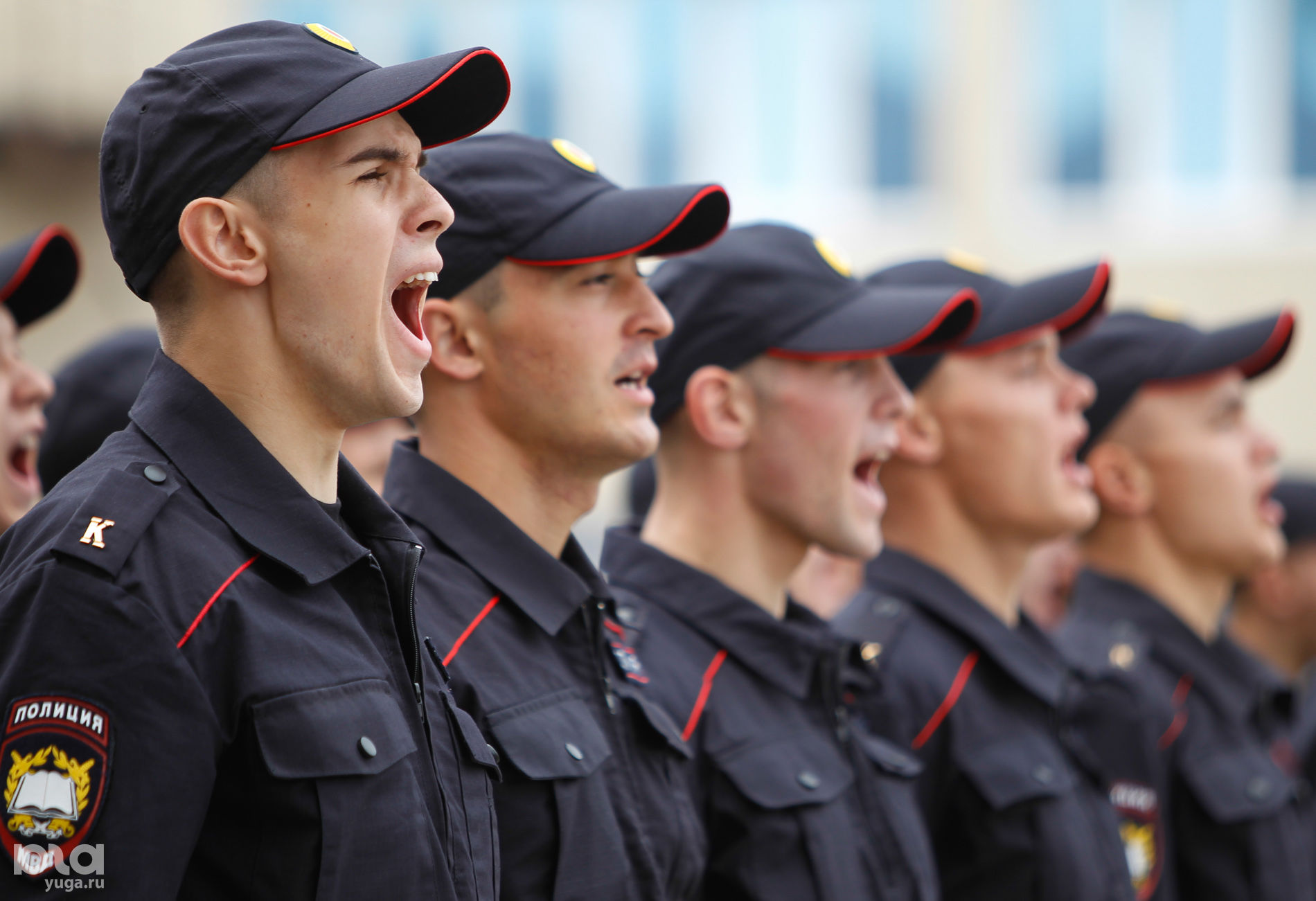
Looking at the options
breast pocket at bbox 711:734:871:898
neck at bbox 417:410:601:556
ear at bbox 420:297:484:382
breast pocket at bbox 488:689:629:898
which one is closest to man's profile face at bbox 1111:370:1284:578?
breast pocket at bbox 711:734:871:898

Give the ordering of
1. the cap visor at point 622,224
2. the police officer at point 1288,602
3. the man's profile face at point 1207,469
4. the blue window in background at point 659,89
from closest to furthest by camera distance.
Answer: the cap visor at point 622,224 → the man's profile face at point 1207,469 → the police officer at point 1288,602 → the blue window in background at point 659,89

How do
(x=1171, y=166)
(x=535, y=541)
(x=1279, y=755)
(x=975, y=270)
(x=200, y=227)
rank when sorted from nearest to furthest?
(x=200, y=227), (x=535, y=541), (x=975, y=270), (x=1279, y=755), (x=1171, y=166)

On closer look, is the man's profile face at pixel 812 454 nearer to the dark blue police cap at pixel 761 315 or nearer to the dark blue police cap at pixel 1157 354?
the dark blue police cap at pixel 761 315

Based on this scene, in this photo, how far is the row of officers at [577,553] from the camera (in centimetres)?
163

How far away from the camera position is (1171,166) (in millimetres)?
11562

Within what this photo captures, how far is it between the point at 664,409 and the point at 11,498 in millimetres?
1329

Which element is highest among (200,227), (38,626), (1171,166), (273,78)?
(273,78)

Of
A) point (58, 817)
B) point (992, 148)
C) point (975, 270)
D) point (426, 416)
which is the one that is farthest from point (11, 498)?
point (992, 148)

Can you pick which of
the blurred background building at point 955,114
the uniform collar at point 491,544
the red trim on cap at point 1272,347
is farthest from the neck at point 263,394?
the blurred background building at point 955,114

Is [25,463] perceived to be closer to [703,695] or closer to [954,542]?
[703,695]

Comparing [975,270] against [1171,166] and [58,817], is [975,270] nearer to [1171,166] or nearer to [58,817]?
[58,817]

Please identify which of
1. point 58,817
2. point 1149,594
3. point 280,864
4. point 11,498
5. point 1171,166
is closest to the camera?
point 58,817

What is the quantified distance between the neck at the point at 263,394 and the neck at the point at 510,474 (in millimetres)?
703

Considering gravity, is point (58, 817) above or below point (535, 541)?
above
